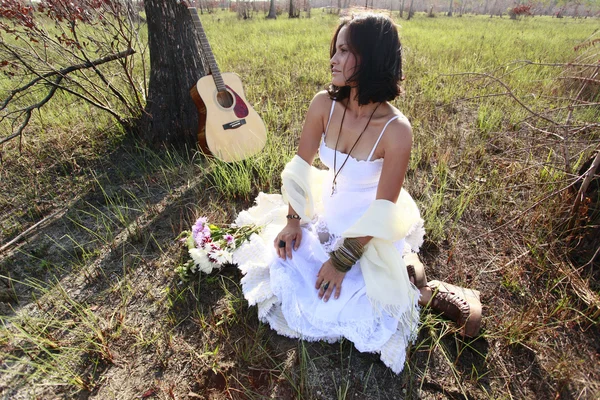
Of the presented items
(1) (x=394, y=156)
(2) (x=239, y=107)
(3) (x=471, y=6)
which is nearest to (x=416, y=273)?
(1) (x=394, y=156)

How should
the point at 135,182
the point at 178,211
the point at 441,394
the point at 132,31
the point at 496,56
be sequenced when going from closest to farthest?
the point at 441,394 < the point at 178,211 < the point at 135,182 < the point at 132,31 < the point at 496,56

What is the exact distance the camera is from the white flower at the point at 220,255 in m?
1.59

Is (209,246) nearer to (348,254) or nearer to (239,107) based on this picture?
(348,254)

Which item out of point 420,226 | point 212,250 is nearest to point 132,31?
point 212,250

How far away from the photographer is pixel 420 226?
67.7 inches

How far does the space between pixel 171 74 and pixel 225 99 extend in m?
0.50

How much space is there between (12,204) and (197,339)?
1872 mm

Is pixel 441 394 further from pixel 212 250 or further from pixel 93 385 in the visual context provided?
pixel 93 385

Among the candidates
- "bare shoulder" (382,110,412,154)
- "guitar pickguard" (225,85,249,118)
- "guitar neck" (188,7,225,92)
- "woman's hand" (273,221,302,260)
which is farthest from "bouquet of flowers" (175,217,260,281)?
"guitar neck" (188,7,225,92)

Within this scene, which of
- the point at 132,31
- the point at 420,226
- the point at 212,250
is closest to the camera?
the point at 212,250

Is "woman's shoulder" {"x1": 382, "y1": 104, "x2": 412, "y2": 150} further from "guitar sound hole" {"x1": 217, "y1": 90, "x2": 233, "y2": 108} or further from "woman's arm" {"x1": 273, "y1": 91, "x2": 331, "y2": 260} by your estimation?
"guitar sound hole" {"x1": 217, "y1": 90, "x2": 233, "y2": 108}

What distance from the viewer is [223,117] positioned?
242cm

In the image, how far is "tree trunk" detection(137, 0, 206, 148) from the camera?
2.32 metres

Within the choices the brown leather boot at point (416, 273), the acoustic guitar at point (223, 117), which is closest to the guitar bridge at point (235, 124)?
the acoustic guitar at point (223, 117)
